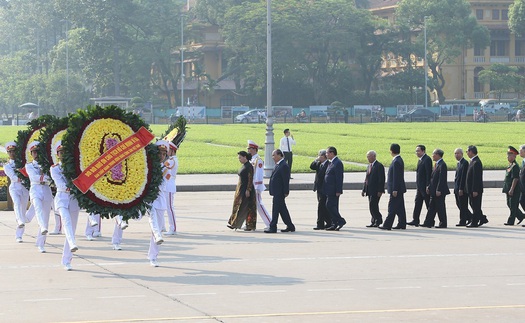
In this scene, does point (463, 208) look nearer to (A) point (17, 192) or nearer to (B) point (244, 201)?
(B) point (244, 201)

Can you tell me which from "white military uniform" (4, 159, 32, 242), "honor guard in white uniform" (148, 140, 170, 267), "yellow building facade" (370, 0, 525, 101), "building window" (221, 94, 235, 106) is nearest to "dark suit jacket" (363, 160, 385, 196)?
"honor guard in white uniform" (148, 140, 170, 267)

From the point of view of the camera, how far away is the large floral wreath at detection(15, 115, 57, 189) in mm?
19250

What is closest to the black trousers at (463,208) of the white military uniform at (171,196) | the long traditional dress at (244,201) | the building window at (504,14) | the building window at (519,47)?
the long traditional dress at (244,201)

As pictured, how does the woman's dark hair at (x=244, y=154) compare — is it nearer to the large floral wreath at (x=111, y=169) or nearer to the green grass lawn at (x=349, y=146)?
the large floral wreath at (x=111, y=169)

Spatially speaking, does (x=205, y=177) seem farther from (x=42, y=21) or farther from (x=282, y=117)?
(x=42, y=21)

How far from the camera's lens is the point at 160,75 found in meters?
117

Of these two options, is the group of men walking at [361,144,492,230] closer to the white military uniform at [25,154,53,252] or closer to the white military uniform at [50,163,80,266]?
the white military uniform at [25,154,53,252]

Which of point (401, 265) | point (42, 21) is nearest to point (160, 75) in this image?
point (42, 21)

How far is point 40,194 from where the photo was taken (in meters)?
17.4

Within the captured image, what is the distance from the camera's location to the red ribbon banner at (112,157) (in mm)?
15344

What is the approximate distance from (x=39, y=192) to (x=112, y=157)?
240 cm

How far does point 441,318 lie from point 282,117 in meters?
90.4

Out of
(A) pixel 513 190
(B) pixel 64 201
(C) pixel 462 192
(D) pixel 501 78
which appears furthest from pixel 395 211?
(D) pixel 501 78

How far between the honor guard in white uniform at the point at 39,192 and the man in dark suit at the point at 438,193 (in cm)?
712
